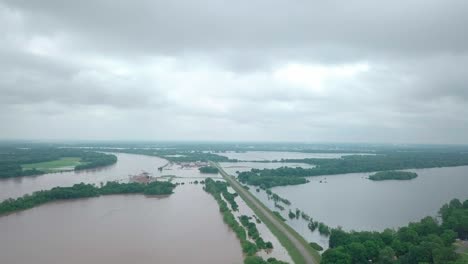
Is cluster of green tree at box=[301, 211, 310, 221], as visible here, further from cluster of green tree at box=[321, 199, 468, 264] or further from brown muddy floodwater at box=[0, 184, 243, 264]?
cluster of green tree at box=[321, 199, 468, 264]

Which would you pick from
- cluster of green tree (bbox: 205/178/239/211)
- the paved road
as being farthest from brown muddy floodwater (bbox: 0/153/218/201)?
the paved road

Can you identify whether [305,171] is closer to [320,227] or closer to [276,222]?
[276,222]

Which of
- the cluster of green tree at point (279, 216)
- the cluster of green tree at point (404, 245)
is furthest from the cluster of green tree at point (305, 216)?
the cluster of green tree at point (404, 245)

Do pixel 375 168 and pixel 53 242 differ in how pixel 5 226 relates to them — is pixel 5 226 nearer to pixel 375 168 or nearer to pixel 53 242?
pixel 53 242

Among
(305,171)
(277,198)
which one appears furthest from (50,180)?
(305,171)

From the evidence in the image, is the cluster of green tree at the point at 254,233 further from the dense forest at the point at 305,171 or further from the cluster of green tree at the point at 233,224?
the dense forest at the point at 305,171
